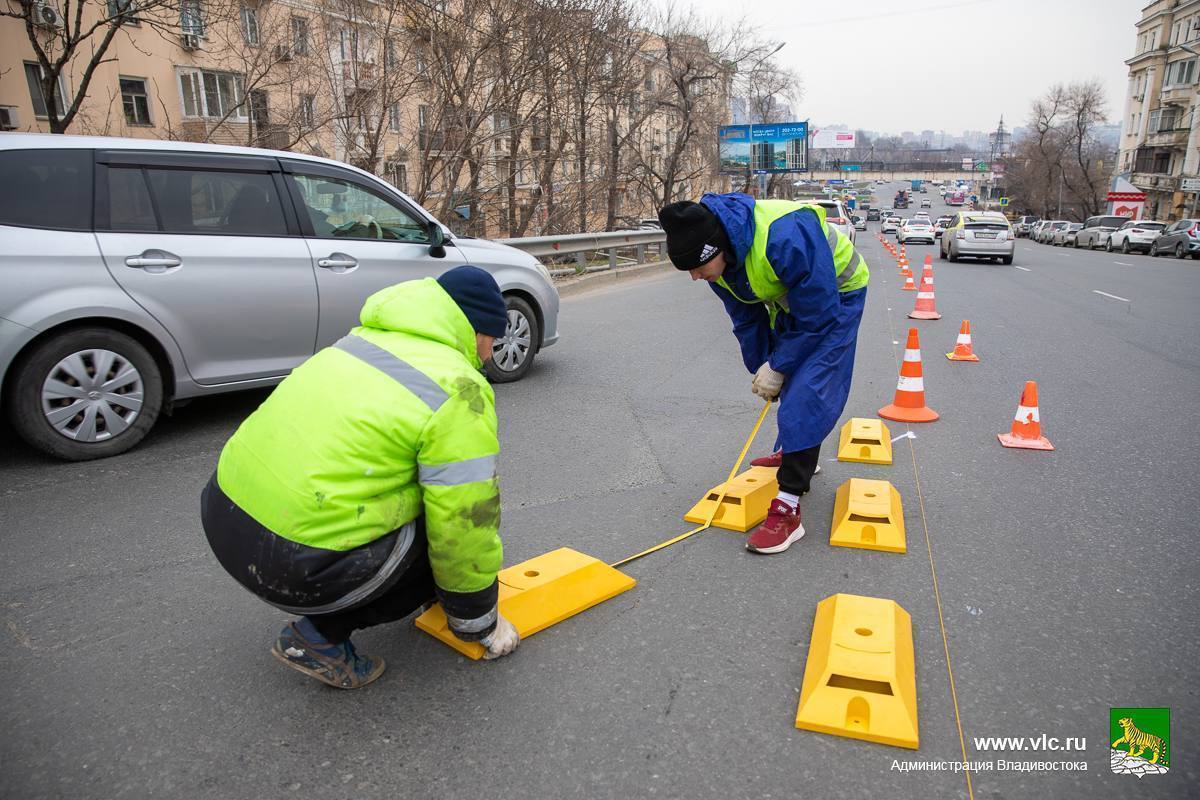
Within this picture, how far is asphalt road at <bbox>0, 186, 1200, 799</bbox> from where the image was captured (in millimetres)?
2256

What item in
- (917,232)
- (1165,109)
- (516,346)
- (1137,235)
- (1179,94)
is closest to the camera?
(516,346)

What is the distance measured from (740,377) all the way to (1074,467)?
9.66ft

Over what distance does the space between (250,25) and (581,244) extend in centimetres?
697

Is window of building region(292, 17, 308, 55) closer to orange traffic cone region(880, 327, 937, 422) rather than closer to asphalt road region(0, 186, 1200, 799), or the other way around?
asphalt road region(0, 186, 1200, 799)

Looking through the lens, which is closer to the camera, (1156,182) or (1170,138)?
(1170,138)

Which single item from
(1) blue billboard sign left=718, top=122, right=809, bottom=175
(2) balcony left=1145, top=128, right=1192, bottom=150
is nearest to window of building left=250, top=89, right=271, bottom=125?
(1) blue billboard sign left=718, top=122, right=809, bottom=175

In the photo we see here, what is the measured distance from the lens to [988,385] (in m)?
7.05

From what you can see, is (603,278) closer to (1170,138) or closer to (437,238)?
(437,238)

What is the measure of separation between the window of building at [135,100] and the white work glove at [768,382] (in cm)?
2853

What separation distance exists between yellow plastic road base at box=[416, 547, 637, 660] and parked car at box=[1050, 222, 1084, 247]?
49402mm

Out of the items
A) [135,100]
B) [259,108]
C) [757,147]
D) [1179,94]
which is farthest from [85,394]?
[1179,94]

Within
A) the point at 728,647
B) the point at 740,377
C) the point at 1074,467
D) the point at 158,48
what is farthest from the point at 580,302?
the point at 158,48

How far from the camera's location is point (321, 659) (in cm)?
253

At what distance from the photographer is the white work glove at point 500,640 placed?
8.91 feet
